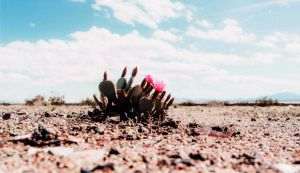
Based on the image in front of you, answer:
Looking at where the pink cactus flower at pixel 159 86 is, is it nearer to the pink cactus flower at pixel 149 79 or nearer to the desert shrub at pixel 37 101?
the pink cactus flower at pixel 149 79

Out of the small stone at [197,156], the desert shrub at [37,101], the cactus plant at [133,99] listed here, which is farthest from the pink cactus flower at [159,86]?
the desert shrub at [37,101]

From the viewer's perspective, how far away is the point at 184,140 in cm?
648

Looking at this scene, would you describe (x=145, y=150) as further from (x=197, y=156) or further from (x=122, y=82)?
(x=122, y=82)

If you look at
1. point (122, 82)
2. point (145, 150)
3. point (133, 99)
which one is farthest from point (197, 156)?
point (122, 82)

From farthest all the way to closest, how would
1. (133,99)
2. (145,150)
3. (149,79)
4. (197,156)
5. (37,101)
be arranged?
(37,101) → (149,79) → (133,99) → (145,150) → (197,156)

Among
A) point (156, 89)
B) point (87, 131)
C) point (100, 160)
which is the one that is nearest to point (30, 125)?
point (87, 131)

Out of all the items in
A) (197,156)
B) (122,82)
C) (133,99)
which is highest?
(122,82)

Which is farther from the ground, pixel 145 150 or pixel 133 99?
pixel 133 99

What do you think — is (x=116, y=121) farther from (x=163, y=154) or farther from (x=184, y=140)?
(x=163, y=154)

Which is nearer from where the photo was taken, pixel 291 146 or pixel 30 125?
pixel 291 146

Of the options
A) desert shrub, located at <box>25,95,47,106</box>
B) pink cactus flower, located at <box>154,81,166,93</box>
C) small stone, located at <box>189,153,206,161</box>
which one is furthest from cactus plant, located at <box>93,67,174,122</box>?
desert shrub, located at <box>25,95,47,106</box>

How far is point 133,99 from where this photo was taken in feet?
30.9

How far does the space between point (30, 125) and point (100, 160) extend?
370cm

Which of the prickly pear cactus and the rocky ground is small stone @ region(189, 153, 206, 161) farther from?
the prickly pear cactus
